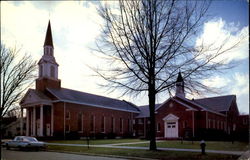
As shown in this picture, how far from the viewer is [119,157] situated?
13680mm

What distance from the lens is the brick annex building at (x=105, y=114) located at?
18589mm

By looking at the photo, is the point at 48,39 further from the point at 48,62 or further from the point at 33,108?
the point at 33,108

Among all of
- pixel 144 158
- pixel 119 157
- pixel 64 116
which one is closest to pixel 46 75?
pixel 119 157

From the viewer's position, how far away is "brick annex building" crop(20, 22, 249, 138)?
18.6 metres

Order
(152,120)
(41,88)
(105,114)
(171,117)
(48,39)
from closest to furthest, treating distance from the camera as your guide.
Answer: (48,39) → (152,120) → (41,88) → (171,117) → (105,114)

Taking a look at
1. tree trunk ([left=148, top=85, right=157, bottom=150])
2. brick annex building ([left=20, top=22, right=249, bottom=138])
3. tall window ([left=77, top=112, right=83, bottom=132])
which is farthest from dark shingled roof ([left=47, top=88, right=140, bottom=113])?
tree trunk ([left=148, top=85, right=157, bottom=150])

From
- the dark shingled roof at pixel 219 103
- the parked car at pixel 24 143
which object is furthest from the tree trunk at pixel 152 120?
the dark shingled roof at pixel 219 103

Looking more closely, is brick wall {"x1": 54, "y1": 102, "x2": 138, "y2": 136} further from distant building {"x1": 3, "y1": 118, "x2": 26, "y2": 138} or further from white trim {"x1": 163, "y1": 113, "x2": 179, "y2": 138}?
white trim {"x1": 163, "y1": 113, "x2": 179, "y2": 138}

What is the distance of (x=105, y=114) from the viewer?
38625 millimetres

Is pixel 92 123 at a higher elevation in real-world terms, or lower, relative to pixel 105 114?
lower

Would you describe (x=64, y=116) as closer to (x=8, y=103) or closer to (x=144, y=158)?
(x=8, y=103)

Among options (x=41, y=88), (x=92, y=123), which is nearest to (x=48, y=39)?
(x=41, y=88)

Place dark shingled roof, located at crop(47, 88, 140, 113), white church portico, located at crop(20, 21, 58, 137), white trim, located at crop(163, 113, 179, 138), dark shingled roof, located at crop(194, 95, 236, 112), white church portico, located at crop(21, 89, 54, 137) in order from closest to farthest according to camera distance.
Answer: white church portico, located at crop(20, 21, 58, 137), white church portico, located at crop(21, 89, 54, 137), dark shingled roof, located at crop(47, 88, 140, 113), white trim, located at crop(163, 113, 179, 138), dark shingled roof, located at crop(194, 95, 236, 112)

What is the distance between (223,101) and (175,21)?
96.3 feet
